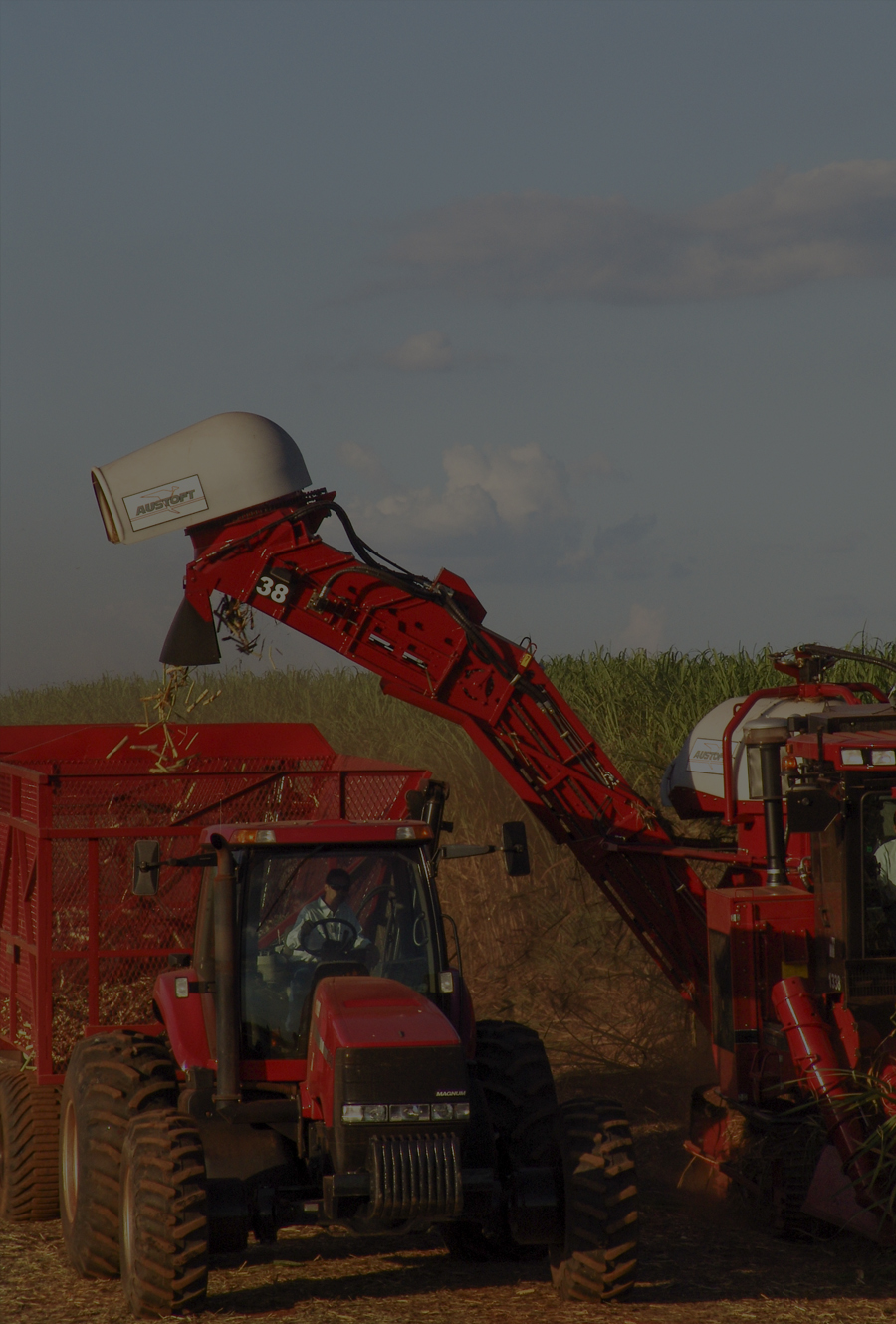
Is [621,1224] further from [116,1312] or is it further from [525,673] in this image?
[525,673]

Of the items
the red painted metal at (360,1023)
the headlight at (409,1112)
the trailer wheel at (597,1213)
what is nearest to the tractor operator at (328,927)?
the red painted metal at (360,1023)

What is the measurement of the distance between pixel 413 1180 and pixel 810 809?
9.24ft

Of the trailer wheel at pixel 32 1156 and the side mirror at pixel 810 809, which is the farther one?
the trailer wheel at pixel 32 1156

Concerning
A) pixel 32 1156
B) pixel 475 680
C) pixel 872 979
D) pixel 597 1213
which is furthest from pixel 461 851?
pixel 32 1156

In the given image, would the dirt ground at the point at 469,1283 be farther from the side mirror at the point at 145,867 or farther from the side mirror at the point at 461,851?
the side mirror at the point at 461,851

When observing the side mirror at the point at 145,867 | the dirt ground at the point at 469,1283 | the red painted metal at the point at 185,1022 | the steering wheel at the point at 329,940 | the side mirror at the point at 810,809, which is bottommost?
the dirt ground at the point at 469,1283

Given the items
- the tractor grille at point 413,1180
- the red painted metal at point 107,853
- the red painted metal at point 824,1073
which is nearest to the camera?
the tractor grille at point 413,1180

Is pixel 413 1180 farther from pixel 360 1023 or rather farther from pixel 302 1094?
pixel 302 1094

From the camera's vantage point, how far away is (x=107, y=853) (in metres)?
8.40

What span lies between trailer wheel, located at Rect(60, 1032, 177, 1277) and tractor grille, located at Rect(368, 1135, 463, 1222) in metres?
1.29

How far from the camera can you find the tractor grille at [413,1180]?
5.61 m

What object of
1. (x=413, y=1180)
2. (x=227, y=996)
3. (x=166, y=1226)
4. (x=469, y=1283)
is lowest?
(x=469, y=1283)

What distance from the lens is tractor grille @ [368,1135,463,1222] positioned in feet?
18.4

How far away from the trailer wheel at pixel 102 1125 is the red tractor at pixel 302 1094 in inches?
0.4
